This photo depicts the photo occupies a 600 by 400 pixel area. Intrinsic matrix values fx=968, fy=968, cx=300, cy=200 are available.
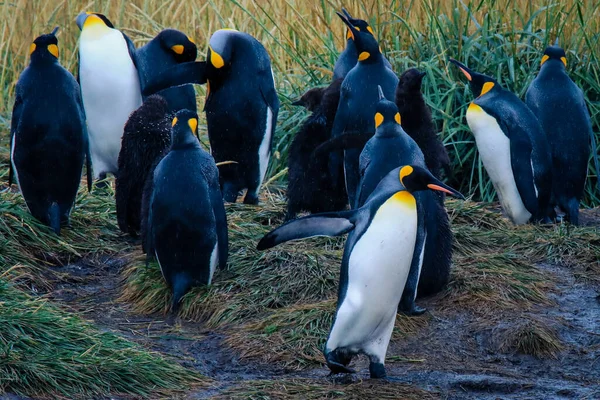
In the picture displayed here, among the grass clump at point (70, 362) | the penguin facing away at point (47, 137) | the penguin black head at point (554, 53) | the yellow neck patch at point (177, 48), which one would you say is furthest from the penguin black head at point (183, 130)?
the penguin black head at point (554, 53)

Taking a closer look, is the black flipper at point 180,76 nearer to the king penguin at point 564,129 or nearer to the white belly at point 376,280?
the king penguin at point 564,129

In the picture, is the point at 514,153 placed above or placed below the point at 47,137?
below

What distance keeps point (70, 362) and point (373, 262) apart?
3.98 feet

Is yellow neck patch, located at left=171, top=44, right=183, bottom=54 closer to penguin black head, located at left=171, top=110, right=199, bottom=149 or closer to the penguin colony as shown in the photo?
the penguin colony

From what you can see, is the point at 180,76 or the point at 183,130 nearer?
the point at 183,130

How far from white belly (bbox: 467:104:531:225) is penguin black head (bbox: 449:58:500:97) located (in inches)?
8.2

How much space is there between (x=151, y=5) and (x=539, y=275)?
6.32 m

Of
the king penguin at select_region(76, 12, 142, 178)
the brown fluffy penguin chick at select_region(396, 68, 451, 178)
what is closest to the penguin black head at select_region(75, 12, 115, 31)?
the king penguin at select_region(76, 12, 142, 178)

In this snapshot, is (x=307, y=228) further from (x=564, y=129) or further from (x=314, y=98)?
(x=564, y=129)

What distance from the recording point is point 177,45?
6.57m

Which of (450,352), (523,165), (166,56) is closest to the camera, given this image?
(450,352)

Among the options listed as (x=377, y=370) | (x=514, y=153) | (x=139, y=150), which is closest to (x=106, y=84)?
(x=139, y=150)

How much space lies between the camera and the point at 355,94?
18.5 feet

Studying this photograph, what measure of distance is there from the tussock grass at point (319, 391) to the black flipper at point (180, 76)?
114 inches
